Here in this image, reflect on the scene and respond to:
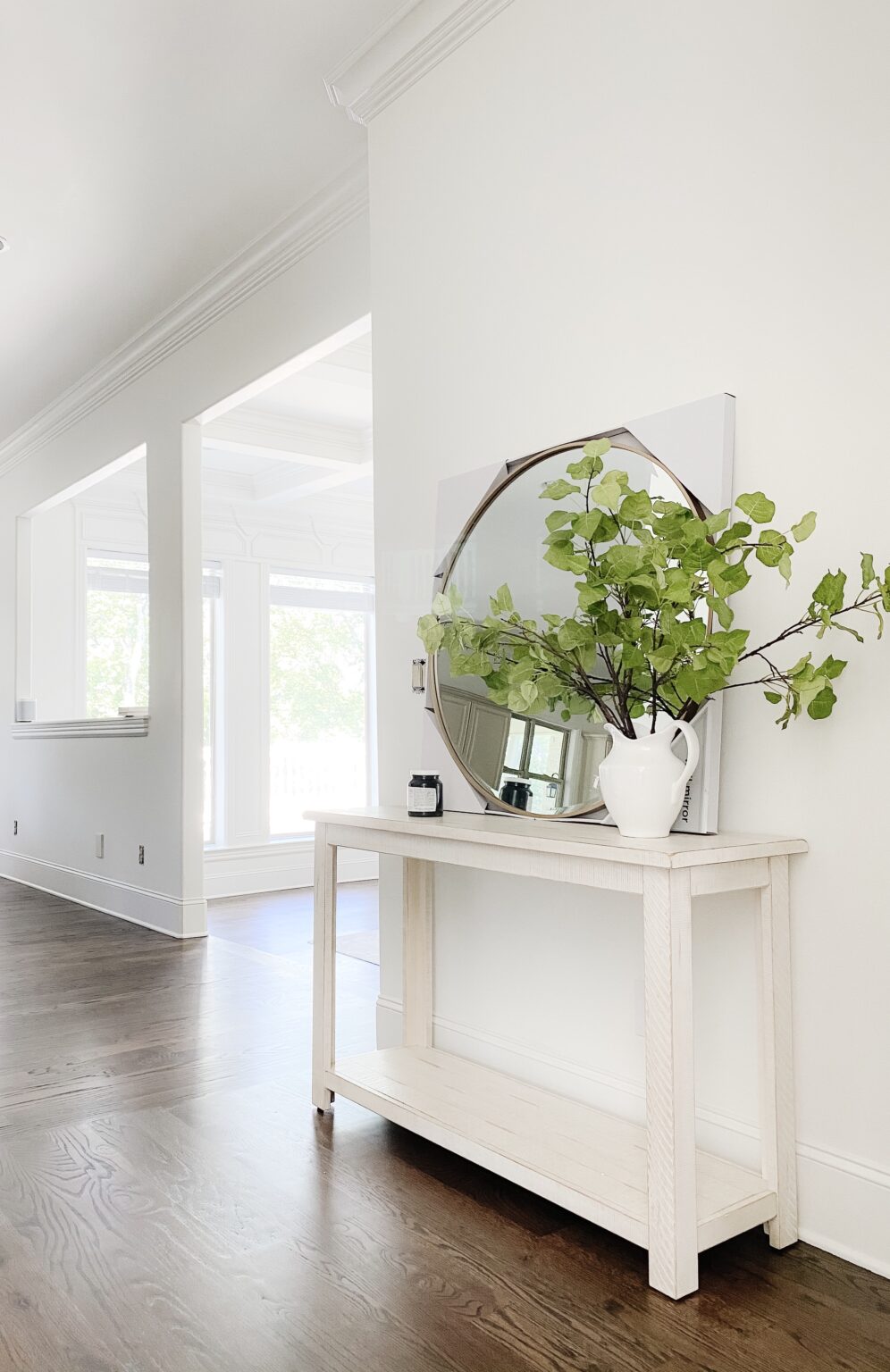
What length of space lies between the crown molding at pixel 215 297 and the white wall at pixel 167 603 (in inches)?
1.4

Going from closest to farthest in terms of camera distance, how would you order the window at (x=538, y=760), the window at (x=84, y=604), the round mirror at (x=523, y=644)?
the round mirror at (x=523, y=644) → the window at (x=538, y=760) → the window at (x=84, y=604)

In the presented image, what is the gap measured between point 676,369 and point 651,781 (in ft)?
2.66

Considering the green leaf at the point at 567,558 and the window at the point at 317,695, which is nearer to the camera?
the green leaf at the point at 567,558

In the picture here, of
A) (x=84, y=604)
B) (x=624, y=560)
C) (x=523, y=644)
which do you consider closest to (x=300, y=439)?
(x=84, y=604)

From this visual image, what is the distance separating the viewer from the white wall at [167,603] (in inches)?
143

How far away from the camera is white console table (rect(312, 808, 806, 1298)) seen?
59.3 inches

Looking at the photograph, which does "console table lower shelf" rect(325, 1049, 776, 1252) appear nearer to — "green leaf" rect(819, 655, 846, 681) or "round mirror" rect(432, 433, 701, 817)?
"round mirror" rect(432, 433, 701, 817)

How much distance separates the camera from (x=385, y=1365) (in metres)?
1.35

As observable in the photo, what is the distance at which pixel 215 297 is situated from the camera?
3.99m

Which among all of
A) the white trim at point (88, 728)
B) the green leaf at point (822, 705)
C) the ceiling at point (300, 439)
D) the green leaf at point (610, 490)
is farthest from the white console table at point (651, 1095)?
the ceiling at point (300, 439)

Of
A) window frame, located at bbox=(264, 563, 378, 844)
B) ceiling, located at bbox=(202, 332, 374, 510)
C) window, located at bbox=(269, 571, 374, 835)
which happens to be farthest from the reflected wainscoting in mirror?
window, located at bbox=(269, 571, 374, 835)

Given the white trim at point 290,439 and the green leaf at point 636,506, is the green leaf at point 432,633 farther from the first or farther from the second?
the white trim at point 290,439

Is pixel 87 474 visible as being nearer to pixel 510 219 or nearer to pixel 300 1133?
pixel 510 219

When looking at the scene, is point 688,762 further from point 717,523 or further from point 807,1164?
point 807,1164
